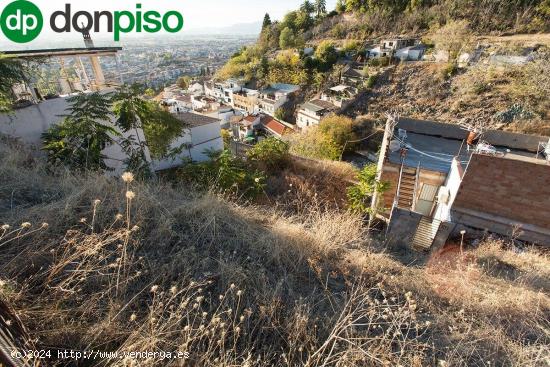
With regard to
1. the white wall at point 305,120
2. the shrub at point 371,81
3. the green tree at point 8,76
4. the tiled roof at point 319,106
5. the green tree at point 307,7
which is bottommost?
the white wall at point 305,120

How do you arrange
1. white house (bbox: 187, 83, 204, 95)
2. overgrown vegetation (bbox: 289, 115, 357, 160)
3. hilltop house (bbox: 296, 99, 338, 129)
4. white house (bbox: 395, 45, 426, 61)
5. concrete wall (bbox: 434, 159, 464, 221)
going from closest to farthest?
concrete wall (bbox: 434, 159, 464, 221) < overgrown vegetation (bbox: 289, 115, 357, 160) < hilltop house (bbox: 296, 99, 338, 129) < white house (bbox: 395, 45, 426, 61) < white house (bbox: 187, 83, 204, 95)

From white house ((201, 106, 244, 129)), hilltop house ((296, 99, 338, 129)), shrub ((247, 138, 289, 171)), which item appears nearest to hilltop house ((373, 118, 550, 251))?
shrub ((247, 138, 289, 171))

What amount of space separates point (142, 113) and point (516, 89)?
27.7 metres

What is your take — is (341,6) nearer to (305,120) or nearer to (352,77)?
(352,77)

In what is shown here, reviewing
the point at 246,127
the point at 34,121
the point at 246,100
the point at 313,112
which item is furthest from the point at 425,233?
the point at 246,100

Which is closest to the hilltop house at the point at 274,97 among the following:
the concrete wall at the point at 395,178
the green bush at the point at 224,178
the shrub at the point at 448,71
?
the shrub at the point at 448,71

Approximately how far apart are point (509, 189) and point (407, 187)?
244 cm

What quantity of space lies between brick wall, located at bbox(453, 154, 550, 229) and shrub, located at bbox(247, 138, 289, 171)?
6312 millimetres

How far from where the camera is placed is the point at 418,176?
7781mm

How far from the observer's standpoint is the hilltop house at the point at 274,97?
103ft

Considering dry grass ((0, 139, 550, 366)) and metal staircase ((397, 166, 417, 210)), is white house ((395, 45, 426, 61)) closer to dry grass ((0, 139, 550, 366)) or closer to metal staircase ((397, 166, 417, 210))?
metal staircase ((397, 166, 417, 210))

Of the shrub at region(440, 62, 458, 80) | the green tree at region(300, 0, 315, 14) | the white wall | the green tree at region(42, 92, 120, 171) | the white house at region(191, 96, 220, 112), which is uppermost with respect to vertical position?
the green tree at region(300, 0, 315, 14)

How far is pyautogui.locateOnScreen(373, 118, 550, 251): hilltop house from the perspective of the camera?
221 inches

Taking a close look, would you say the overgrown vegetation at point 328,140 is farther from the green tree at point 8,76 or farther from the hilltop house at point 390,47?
the hilltop house at point 390,47
